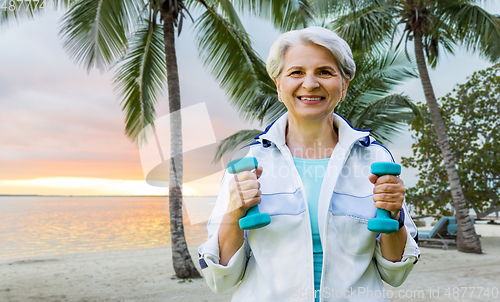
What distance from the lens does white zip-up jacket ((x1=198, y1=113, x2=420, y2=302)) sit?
1408 millimetres

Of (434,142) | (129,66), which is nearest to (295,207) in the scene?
(129,66)

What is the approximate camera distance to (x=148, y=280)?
8.64 meters

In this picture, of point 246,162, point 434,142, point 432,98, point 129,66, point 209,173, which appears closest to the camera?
point 246,162

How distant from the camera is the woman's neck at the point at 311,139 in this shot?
1650mm

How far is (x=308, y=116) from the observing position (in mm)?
1562

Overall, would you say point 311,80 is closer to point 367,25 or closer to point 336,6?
point 367,25

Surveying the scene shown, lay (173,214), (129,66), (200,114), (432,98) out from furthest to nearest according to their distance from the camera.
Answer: (432,98) < (129,66) < (173,214) < (200,114)

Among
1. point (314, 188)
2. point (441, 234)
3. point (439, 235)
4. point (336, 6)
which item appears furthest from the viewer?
point (441, 234)

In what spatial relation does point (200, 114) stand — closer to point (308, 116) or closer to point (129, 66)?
point (308, 116)

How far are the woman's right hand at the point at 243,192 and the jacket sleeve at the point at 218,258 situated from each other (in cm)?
13

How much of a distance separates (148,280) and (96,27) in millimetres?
5900

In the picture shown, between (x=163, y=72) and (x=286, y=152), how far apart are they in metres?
9.31

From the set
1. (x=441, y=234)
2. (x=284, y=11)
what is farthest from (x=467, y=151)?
(x=284, y=11)

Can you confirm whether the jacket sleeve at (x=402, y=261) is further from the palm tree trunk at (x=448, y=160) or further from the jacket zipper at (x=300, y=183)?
the palm tree trunk at (x=448, y=160)
